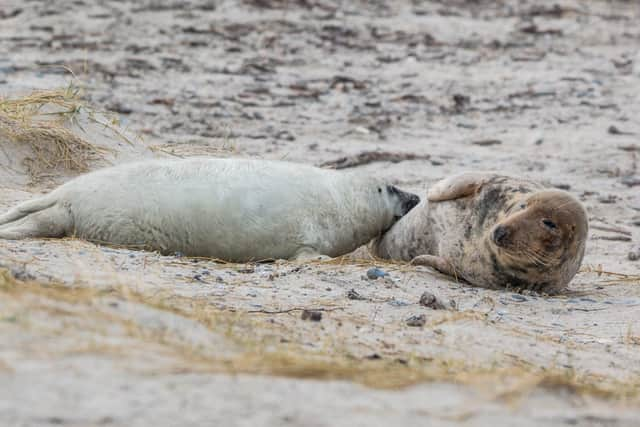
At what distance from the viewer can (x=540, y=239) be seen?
5.40 metres

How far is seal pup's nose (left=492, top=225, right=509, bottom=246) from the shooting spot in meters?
5.41

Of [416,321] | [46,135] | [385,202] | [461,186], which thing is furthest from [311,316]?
[46,135]

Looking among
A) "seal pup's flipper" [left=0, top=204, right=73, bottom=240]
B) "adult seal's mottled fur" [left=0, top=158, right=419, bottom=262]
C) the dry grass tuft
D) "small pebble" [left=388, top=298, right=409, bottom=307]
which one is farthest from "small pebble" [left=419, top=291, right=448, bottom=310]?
the dry grass tuft

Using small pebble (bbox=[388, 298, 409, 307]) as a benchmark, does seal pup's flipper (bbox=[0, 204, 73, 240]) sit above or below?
above

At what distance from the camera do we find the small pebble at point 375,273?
5.34 m

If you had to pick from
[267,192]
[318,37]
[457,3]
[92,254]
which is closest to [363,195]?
[267,192]

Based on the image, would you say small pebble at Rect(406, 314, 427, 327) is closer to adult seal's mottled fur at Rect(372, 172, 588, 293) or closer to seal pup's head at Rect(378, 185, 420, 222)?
adult seal's mottled fur at Rect(372, 172, 588, 293)

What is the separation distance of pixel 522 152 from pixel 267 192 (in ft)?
14.7

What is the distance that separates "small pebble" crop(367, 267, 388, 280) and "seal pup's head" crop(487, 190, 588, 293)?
62cm

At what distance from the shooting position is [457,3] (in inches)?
571

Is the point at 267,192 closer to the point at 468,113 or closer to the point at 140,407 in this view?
the point at 140,407

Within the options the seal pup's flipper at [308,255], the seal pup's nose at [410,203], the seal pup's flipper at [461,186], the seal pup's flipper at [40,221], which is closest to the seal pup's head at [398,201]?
the seal pup's nose at [410,203]

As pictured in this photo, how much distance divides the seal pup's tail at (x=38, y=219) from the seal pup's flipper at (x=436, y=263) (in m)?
1.97

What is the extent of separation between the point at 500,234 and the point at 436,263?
1.85 ft
